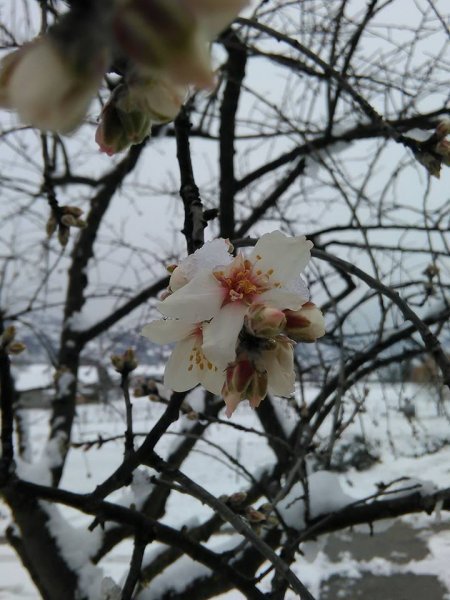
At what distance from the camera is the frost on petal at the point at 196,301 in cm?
49

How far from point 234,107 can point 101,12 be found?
7.86 ft

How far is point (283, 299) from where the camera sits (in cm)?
49

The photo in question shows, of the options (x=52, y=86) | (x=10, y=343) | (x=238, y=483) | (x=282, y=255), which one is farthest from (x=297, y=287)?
(x=238, y=483)

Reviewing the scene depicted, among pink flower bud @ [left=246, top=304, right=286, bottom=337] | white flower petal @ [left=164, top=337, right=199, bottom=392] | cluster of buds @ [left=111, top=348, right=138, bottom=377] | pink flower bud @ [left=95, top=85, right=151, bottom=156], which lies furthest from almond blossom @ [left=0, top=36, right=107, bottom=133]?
cluster of buds @ [left=111, top=348, right=138, bottom=377]

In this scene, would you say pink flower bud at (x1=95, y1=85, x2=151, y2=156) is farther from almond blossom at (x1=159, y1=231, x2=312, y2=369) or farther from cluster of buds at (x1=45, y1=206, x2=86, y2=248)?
cluster of buds at (x1=45, y1=206, x2=86, y2=248)

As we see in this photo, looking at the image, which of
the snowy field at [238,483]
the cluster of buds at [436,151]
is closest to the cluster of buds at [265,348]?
the cluster of buds at [436,151]

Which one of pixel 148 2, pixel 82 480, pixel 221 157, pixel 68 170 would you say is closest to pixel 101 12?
pixel 148 2

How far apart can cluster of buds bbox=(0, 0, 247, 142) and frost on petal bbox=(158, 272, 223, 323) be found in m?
0.28

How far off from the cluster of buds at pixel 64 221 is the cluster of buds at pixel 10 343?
0.26 m

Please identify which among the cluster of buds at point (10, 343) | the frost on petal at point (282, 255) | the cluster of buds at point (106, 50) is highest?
the cluster of buds at point (10, 343)

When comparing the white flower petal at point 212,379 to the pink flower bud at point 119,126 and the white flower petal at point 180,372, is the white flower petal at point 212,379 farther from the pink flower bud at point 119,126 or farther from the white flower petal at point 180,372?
the pink flower bud at point 119,126

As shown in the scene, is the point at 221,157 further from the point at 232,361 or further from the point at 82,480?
the point at 82,480

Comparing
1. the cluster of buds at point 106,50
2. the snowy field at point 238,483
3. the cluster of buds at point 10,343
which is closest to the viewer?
the cluster of buds at point 106,50

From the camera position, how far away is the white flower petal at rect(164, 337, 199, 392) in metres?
0.58
